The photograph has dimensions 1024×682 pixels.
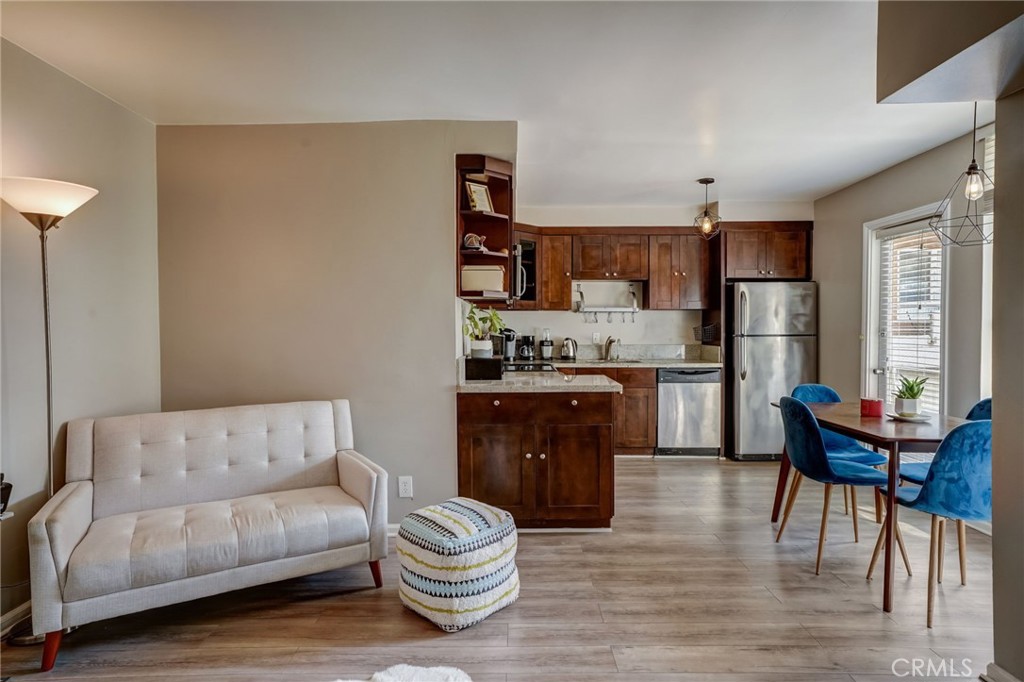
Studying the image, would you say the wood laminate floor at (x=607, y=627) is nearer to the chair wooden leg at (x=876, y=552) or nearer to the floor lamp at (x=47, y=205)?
the chair wooden leg at (x=876, y=552)

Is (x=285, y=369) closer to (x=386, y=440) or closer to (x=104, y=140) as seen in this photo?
(x=386, y=440)

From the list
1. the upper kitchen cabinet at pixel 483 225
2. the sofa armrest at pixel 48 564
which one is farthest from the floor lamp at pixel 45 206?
the upper kitchen cabinet at pixel 483 225

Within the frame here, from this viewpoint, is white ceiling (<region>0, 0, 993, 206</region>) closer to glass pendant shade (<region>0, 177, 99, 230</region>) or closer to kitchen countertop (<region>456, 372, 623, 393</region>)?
glass pendant shade (<region>0, 177, 99, 230</region>)

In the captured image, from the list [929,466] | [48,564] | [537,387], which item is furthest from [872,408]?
[48,564]

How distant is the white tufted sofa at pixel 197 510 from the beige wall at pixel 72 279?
0.21m

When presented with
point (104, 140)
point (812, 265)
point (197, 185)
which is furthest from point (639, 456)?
point (104, 140)

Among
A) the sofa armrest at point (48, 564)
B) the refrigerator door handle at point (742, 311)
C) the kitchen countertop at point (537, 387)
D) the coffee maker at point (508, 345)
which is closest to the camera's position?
the sofa armrest at point (48, 564)

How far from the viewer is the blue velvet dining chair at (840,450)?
315 cm

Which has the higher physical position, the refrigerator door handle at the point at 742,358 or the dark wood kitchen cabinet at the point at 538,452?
the refrigerator door handle at the point at 742,358

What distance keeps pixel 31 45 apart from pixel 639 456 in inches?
204

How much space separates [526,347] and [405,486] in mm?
2840

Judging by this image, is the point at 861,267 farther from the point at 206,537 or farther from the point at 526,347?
the point at 206,537

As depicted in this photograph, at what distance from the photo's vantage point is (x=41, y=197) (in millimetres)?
2145

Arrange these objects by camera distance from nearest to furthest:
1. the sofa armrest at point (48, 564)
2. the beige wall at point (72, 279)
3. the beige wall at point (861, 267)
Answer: the sofa armrest at point (48, 564), the beige wall at point (72, 279), the beige wall at point (861, 267)
